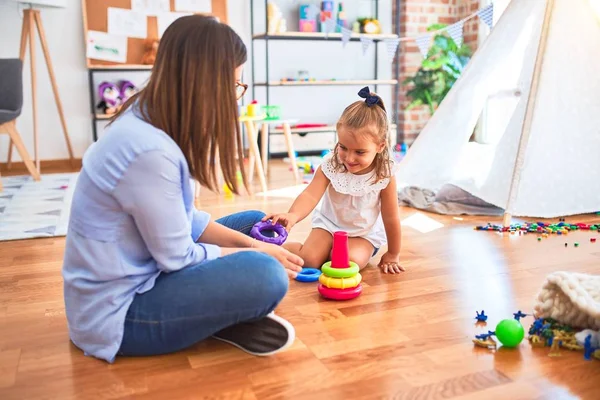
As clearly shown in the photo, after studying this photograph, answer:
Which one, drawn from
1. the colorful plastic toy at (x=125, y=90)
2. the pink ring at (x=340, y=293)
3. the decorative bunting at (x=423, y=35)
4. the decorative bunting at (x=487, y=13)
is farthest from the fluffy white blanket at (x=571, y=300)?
the colorful plastic toy at (x=125, y=90)

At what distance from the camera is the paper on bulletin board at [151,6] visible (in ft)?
13.5

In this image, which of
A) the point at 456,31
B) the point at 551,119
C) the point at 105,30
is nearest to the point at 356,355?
the point at 551,119

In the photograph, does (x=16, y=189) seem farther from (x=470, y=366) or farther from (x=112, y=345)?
(x=470, y=366)

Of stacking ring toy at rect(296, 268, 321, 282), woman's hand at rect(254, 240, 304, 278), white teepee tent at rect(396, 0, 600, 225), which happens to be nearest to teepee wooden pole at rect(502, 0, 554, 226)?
white teepee tent at rect(396, 0, 600, 225)

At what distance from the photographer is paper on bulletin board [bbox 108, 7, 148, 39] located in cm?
407

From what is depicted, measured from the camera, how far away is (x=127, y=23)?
4113 mm

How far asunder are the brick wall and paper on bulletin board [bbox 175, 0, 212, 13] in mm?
1525

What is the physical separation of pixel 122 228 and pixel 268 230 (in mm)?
597

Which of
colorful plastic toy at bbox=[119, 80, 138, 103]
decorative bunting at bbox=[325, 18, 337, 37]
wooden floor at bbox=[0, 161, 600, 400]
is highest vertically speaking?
decorative bunting at bbox=[325, 18, 337, 37]

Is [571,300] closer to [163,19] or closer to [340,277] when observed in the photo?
[340,277]

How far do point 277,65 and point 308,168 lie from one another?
121cm

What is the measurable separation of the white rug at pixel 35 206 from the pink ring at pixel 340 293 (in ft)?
3.90

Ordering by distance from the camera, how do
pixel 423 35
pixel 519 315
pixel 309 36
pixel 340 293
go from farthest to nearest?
pixel 309 36 < pixel 423 35 < pixel 340 293 < pixel 519 315

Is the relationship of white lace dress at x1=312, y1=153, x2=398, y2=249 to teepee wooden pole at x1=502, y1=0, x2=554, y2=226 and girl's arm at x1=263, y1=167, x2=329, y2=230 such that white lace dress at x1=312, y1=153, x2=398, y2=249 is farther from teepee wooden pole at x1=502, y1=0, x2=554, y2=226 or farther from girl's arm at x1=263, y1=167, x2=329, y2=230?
teepee wooden pole at x1=502, y1=0, x2=554, y2=226
